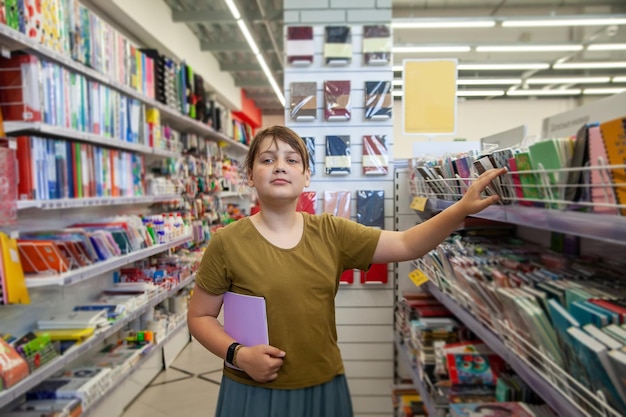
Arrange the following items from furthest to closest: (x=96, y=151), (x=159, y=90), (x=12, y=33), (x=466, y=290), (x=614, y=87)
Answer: (x=614, y=87), (x=159, y=90), (x=96, y=151), (x=12, y=33), (x=466, y=290)

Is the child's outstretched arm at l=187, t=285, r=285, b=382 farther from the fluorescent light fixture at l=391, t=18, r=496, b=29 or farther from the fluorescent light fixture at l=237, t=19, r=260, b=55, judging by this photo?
the fluorescent light fixture at l=391, t=18, r=496, b=29

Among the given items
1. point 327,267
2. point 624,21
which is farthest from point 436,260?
point 624,21

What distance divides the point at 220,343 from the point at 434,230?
2.24ft

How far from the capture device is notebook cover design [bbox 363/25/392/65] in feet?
9.21

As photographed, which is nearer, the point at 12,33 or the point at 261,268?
the point at 261,268

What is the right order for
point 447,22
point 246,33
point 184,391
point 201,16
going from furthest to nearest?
point 246,33, point 447,22, point 201,16, point 184,391

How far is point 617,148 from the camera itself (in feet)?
2.69

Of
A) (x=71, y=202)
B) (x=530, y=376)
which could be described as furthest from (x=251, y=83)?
(x=530, y=376)

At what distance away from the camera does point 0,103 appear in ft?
7.64

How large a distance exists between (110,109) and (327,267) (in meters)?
2.58

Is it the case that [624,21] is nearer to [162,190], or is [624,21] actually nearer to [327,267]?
[162,190]

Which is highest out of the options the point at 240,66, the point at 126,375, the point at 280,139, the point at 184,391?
the point at 240,66

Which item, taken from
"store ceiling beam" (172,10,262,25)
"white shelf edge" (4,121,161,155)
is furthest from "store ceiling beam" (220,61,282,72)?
"white shelf edge" (4,121,161,155)

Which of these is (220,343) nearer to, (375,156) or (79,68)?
(375,156)
